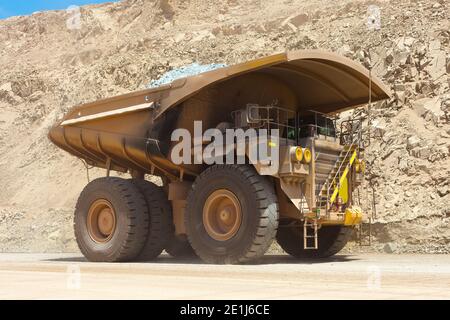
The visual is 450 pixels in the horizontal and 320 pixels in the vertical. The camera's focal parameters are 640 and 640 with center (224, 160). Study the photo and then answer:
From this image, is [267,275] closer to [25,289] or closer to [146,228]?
[25,289]

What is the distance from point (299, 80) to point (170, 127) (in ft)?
8.34

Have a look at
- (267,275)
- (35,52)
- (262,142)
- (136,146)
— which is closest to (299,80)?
(262,142)

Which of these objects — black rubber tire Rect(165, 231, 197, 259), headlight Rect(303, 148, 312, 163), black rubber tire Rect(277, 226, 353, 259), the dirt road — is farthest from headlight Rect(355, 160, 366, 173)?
the dirt road

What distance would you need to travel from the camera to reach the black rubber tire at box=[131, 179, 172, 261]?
11.7 m

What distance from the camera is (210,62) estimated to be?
25156 millimetres

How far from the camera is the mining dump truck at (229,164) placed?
999cm

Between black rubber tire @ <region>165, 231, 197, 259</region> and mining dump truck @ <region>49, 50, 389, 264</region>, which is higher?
mining dump truck @ <region>49, 50, 389, 264</region>

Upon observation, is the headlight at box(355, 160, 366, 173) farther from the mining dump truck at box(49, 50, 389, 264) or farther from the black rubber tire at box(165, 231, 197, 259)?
the black rubber tire at box(165, 231, 197, 259)

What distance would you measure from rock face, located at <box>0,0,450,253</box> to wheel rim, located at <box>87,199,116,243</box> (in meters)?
5.93

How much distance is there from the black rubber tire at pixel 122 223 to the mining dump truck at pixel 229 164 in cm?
2

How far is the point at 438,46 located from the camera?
18062 millimetres

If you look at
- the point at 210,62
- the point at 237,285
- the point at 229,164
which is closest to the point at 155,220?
the point at 229,164

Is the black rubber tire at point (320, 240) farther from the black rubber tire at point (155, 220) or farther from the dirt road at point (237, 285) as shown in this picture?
the dirt road at point (237, 285)

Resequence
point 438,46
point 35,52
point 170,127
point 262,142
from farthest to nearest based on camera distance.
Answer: point 35,52
point 438,46
point 170,127
point 262,142
